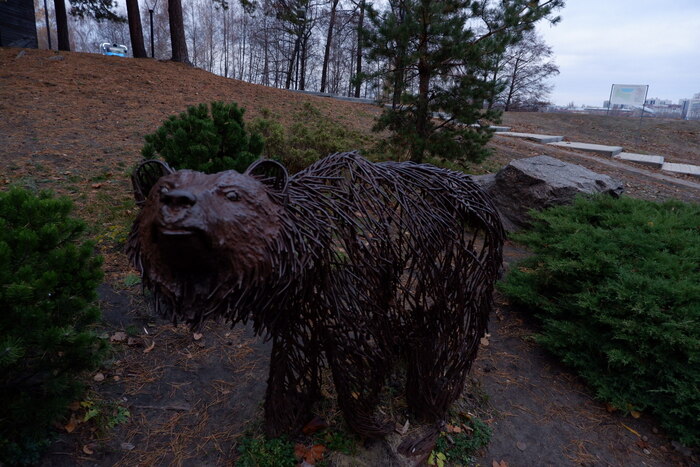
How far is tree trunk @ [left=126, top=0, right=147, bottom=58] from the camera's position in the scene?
12.3 metres

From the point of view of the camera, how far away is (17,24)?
562 inches

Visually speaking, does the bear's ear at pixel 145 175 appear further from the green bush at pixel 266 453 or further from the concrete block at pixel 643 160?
the concrete block at pixel 643 160

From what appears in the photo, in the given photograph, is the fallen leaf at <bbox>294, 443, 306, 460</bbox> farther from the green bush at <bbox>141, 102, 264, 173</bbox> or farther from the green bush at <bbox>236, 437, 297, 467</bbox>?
the green bush at <bbox>141, 102, 264, 173</bbox>

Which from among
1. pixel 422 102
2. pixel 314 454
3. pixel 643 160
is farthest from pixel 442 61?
pixel 643 160

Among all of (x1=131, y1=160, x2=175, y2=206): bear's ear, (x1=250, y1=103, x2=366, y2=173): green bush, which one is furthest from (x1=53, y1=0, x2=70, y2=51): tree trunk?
(x1=131, y1=160, x2=175, y2=206): bear's ear

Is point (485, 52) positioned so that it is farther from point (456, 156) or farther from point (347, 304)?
point (347, 304)

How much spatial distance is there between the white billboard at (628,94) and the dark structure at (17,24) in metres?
24.5

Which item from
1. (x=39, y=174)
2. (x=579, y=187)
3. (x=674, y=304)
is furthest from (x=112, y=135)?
(x=674, y=304)

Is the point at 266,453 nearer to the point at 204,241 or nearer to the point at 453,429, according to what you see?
the point at 453,429

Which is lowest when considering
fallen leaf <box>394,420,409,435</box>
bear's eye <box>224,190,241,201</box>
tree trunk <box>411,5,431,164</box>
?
fallen leaf <box>394,420,409,435</box>

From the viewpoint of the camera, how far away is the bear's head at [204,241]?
1.26 metres

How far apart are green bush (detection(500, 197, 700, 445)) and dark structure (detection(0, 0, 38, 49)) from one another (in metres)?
18.6

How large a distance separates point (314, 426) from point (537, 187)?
5105 millimetres

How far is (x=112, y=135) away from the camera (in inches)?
320
